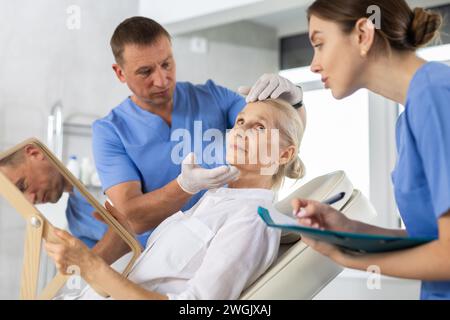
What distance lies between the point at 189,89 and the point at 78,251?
0.82m

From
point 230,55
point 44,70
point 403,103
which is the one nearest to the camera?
point 403,103

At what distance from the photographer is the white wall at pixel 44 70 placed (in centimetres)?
211

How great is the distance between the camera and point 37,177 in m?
1.39

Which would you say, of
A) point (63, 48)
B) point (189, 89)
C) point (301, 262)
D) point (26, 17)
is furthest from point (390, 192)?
point (26, 17)

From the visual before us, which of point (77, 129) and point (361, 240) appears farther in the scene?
point (77, 129)

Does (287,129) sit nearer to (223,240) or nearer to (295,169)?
(295,169)

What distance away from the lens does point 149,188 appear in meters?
1.82

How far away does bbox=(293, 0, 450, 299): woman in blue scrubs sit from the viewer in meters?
1.00

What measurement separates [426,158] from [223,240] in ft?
1.56

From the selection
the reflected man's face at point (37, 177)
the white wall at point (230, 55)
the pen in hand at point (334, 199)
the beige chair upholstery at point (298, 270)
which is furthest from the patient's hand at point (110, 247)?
the white wall at point (230, 55)

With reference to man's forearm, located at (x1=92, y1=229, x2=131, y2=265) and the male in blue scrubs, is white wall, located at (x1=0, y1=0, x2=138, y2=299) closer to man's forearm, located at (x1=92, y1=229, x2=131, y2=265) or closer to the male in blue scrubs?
the male in blue scrubs

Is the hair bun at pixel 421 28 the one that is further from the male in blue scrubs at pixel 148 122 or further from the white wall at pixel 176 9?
the white wall at pixel 176 9

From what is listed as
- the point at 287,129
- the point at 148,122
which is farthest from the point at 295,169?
the point at 148,122
